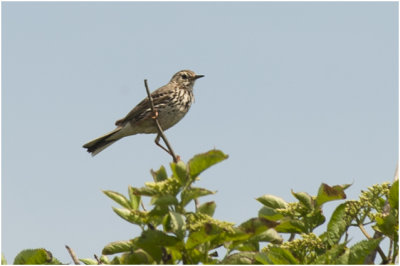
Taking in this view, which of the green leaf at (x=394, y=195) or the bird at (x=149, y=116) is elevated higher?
the bird at (x=149, y=116)

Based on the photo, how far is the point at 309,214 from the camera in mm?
3805

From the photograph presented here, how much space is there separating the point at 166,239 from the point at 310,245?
91 cm

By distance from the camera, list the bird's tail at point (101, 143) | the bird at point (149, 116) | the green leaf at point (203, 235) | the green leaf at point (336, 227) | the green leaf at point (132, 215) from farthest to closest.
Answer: the bird's tail at point (101, 143)
the bird at point (149, 116)
the green leaf at point (336, 227)
the green leaf at point (132, 215)
the green leaf at point (203, 235)

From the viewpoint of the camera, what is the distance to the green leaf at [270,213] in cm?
386

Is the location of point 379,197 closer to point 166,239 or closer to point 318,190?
point 318,190

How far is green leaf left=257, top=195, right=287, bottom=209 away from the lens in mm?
3879

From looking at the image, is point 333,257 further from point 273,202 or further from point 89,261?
point 89,261

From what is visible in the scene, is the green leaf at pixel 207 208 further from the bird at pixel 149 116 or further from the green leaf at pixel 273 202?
the bird at pixel 149 116

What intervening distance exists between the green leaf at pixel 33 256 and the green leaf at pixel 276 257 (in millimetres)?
1170

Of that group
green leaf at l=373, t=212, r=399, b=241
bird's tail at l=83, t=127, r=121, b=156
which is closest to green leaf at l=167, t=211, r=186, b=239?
green leaf at l=373, t=212, r=399, b=241

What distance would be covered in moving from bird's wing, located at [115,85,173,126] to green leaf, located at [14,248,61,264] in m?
9.86

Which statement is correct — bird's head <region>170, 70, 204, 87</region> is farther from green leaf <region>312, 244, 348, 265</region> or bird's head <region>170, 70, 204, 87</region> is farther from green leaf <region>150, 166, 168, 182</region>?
green leaf <region>312, 244, 348, 265</region>

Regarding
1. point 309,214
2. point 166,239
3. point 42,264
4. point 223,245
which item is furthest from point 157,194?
point 309,214

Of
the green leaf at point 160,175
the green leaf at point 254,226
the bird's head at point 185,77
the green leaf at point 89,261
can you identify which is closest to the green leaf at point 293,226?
the green leaf at point 254,226
